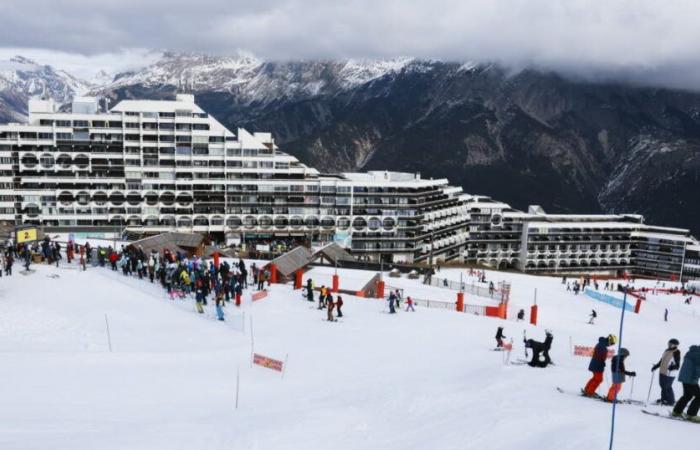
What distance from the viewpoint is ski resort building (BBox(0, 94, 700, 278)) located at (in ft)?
306

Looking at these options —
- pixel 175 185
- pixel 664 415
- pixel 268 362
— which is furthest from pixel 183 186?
pixel 664 415

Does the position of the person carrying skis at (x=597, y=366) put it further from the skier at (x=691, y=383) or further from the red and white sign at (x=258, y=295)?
the red and white sign at (x=258, y=295)

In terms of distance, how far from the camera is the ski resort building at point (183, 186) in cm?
9325

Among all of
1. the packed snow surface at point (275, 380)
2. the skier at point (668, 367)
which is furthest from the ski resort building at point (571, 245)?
the skier at point (668, 367)

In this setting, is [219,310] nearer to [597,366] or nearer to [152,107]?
[597,366]

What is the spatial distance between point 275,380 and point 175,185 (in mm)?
82112

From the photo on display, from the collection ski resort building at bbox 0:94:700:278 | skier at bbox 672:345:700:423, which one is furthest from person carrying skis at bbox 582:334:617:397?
ski resort building at bbox 0:94:700:278

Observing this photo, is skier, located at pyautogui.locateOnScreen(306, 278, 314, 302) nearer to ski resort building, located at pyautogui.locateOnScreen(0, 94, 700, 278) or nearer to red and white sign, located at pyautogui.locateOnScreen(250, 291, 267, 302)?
red and white sign, located at pyautogui.locateOnScreen(250, 291, 267, 302)

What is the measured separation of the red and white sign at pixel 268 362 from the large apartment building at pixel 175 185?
77.8 m

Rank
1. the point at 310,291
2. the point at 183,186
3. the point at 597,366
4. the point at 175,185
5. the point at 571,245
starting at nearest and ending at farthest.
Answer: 1. the point at 597,366
2. the point at 310,291
3. the point at 175,185
4. the point at 183,186
5. the point at 571,245

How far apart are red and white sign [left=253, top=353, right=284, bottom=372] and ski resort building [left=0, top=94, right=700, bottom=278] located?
77.8 m

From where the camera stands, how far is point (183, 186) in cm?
9744

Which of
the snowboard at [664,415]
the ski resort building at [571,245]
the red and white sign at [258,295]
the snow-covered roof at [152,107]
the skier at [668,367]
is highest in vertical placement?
the snow-covered roof at [152,107]

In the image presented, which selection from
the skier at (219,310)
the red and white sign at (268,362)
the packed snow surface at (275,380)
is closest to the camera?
the packed snow surface at (275,380)
